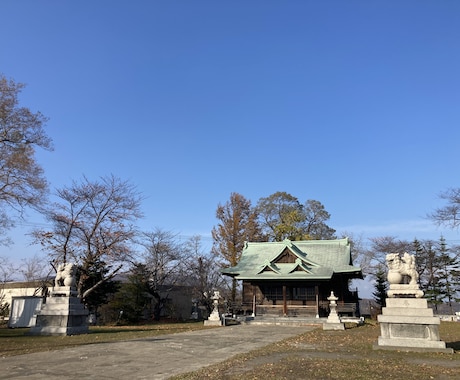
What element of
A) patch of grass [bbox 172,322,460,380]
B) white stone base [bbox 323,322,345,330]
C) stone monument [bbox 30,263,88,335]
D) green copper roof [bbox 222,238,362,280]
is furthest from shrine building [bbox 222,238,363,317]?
patch of grass [bbox 172,322,460,380]

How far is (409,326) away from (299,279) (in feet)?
63.0

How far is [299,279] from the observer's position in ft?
99.2

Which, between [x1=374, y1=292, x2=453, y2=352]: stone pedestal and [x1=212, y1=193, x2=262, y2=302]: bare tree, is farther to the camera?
[x1=212, y1=193, x2=262, y2=302]: bare tree

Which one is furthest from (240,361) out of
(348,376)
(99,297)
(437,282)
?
(437,282)

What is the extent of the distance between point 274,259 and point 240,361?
2432 centimetres

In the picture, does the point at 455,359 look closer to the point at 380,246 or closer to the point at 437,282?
the point at 437,282

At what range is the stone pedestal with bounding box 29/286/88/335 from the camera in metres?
16.5

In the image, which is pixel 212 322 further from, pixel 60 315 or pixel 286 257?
pixel 286 257

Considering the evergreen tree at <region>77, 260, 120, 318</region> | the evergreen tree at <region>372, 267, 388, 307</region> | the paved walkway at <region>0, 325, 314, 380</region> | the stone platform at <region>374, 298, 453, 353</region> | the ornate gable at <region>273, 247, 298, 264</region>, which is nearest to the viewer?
the paved walkway at <region>0, 325, 314, 380</region>

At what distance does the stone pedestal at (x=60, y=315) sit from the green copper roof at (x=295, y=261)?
1714cm

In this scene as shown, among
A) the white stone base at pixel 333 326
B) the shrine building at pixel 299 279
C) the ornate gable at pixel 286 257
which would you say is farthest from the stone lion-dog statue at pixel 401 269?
the ornate gable at pixel 286 257

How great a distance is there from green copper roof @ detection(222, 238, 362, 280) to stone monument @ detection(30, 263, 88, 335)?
17.1 metres

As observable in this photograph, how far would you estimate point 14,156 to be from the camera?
18031mm

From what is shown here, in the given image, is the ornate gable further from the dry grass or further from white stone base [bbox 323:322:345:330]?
the dry grass
